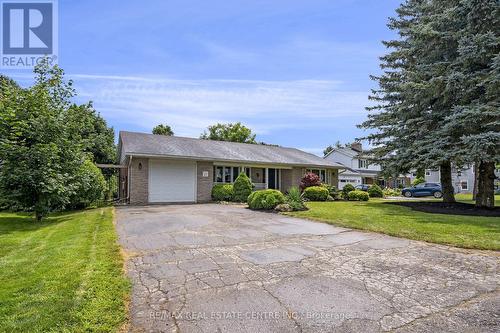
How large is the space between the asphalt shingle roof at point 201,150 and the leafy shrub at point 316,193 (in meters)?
2.90

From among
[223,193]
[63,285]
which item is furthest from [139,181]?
[63,285]

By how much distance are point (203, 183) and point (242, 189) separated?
8.29ft

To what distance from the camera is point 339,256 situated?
5.55 meters

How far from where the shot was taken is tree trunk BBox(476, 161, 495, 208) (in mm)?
13953

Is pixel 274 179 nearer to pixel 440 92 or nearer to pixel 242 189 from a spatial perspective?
pixel 242 189

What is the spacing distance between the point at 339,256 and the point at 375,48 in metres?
17.6

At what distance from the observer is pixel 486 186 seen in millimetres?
14164

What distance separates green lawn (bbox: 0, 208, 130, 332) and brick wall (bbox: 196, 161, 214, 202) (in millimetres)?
11433

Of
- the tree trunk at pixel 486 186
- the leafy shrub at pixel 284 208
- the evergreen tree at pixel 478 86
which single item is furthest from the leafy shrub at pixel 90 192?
the tree trunk at pixel 486 186

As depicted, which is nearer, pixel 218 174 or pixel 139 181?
pixel 139 181

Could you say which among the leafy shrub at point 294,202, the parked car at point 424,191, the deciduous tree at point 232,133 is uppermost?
the deciduous tree at point 232,133

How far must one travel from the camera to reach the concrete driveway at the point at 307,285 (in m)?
3.04

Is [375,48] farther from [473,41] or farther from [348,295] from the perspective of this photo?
[348,295]

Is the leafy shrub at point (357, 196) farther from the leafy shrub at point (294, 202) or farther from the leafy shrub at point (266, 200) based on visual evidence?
the leafy shrub at point (266, 200)
